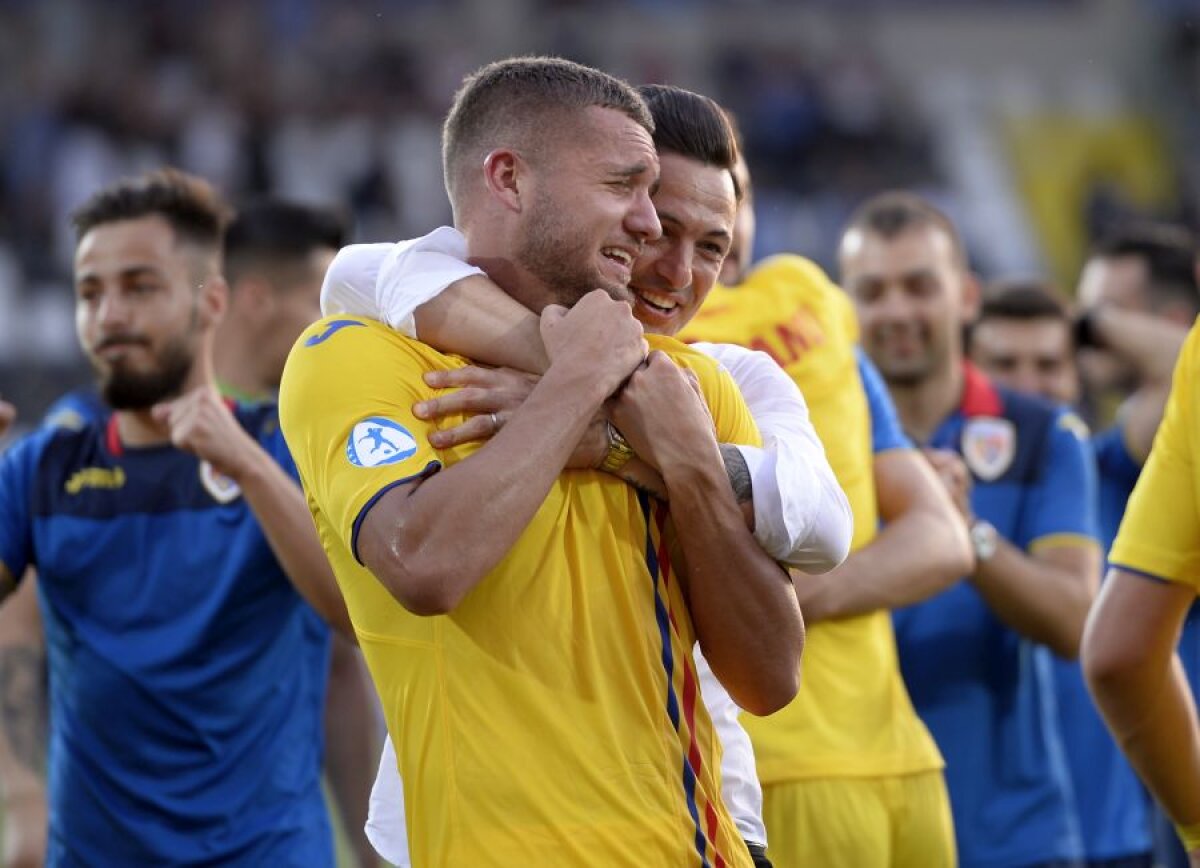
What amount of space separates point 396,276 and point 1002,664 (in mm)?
2945

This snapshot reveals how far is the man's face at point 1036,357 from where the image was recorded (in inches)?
265

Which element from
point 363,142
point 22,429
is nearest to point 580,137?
point 22,429

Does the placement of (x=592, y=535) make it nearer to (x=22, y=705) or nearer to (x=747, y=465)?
(x=747, y=465)

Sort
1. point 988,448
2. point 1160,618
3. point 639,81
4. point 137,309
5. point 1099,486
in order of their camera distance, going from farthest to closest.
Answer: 1. point 639,81
2. point 1099,486
3. point 988,448
4. point 137,309
5. point 1160,618

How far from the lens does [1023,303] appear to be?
675cm

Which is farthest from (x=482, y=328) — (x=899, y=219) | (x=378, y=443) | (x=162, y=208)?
(x=899, y=219)

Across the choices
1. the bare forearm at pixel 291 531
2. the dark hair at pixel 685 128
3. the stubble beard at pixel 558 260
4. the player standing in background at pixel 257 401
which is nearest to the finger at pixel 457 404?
the stubble beard at pixel 558 260

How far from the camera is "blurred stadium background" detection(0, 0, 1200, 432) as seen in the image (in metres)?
19.3

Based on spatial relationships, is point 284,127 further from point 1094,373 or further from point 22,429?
point 1094,373

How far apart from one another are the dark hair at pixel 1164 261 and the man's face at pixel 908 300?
1.40 metres

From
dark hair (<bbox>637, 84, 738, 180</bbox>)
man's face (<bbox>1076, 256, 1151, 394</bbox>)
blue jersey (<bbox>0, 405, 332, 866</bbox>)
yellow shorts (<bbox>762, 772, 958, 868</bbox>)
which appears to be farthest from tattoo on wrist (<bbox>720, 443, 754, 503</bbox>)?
man's face (<bbox>1076, 256, 1151, 394</bbox>)

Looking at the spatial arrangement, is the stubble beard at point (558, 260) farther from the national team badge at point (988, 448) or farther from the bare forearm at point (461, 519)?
the national team badge at point (988, 448)

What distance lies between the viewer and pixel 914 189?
2295 cm

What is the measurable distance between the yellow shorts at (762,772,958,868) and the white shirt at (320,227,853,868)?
0.89 m
